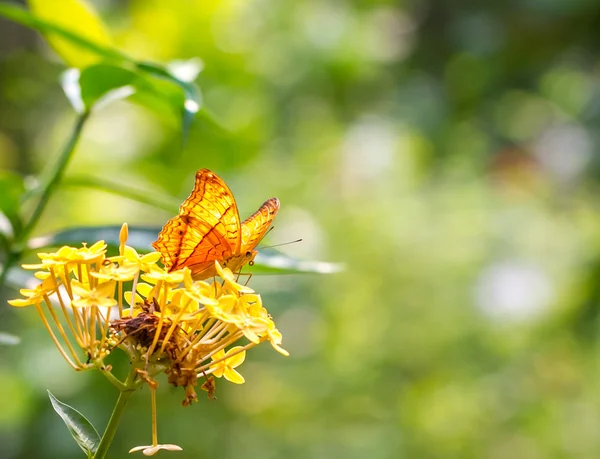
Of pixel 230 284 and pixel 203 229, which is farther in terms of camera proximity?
pixel 203 229

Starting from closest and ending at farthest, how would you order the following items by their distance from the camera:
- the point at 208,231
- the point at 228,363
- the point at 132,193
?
1. the point at 228,363
2. the point at 208,231
3. the point at 132,193

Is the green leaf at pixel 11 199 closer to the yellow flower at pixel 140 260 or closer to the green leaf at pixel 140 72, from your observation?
the green leaf at pixel 140 72

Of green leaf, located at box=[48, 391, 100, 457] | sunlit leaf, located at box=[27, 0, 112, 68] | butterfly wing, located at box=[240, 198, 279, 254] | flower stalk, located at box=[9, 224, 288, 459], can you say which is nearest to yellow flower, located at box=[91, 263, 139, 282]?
flower stalk, located at box=[9, 224, 288, 459]

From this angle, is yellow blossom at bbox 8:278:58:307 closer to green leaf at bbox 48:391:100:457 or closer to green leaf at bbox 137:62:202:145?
green leaf at bbox 48:391:100:457

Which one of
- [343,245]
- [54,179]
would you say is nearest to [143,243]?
[54,179]

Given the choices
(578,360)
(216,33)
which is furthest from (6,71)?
(578,360)

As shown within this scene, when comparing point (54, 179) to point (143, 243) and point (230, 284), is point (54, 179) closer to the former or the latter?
point (143, 243)

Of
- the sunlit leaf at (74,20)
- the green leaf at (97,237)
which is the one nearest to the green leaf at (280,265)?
the green leaf at (97,237)
